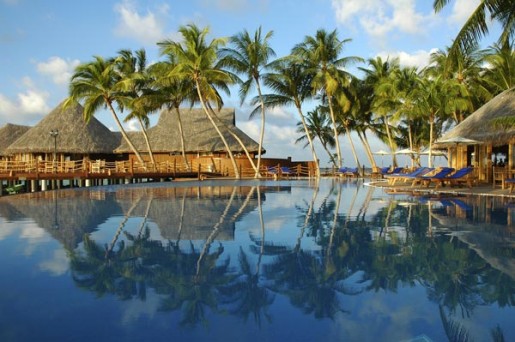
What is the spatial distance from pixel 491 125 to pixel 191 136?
2221cm

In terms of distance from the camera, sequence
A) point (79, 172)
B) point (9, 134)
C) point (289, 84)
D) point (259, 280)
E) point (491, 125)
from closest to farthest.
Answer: point (259, 280) → point (491, 125) → point (79, 172) → point (289, 84) → point (9, 134)

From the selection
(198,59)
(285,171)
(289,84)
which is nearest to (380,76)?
(289,84)

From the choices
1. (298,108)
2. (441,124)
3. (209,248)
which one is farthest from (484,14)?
(441,124)

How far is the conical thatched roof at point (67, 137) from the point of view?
32.5 meters

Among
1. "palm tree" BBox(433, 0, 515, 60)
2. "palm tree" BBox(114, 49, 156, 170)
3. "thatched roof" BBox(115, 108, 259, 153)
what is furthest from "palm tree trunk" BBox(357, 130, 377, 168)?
"palm tree" BBox(433, 0, 515, 60)

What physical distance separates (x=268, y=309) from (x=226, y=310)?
0.34m

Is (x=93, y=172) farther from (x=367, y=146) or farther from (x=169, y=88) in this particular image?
(x=367, y=146)

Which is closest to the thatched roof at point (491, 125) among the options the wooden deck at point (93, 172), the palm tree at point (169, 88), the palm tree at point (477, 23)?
the palm tree at point (477, 23)

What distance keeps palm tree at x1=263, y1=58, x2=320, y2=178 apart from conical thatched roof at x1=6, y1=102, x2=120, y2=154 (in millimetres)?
13663

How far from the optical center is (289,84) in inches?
1124

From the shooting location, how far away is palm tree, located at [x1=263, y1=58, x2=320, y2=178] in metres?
28.1

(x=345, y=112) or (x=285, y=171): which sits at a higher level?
(x=345, y=112)

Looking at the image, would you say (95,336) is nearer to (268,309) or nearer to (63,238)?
(268,309)

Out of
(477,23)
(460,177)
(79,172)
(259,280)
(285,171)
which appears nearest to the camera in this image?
(259,280)
